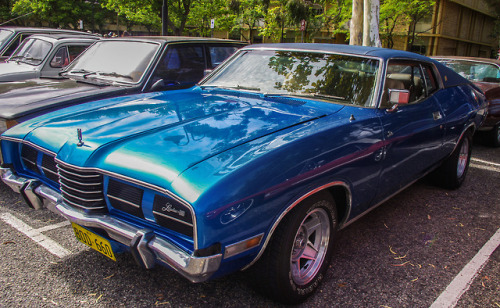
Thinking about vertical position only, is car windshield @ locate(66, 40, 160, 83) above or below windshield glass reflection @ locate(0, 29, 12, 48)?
below

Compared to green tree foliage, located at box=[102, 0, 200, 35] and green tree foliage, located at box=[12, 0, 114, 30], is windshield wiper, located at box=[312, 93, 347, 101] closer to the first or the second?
green tree foliage, located at box=[102, 0, 200, 35]

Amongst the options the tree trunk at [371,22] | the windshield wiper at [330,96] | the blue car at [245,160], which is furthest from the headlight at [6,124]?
the tree trunk at [371,22]

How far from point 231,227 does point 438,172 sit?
367 centimetres

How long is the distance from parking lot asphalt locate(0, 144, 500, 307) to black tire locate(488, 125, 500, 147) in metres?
3.83

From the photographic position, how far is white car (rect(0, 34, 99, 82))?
699 cm

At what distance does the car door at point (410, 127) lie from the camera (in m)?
3.25

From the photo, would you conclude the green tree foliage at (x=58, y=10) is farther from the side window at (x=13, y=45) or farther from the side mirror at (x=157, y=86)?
the side mirror at (x=157, y=86)

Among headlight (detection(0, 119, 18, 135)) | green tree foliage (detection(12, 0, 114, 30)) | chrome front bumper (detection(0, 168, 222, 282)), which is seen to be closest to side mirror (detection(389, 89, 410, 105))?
chrome front bumper (detection(0, 168, 222, 282))

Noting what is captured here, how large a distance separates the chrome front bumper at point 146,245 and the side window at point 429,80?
311 cm

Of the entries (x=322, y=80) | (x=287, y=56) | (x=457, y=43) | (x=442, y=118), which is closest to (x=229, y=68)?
(x=287, y=56)

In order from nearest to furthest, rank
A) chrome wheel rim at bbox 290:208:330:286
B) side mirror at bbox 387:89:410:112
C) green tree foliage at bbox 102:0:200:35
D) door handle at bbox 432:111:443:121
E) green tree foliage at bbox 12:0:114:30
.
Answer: chrome wheel rim at bbox 290:208:330:286
side mirror at bbox 387:89:410:112
door handle at bbox 432:111:443:121
green tree foliage at bbox 102:0:200:35
green tree foliage at bbox 12:0:114:30

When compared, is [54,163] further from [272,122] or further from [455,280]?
[455,280]

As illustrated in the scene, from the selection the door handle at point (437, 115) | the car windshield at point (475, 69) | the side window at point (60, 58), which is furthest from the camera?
the car windshield at point (475, 69)

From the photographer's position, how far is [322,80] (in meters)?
3.42
